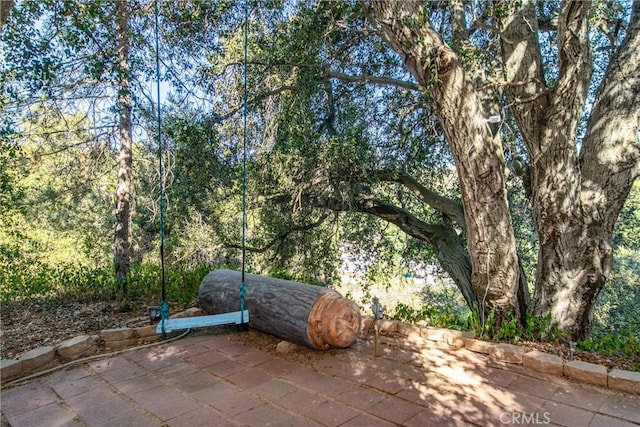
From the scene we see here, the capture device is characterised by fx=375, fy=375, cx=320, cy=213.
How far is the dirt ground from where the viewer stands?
116 inches

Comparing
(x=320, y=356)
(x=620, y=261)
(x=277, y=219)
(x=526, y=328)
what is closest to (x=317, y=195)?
(x=277, y=219)

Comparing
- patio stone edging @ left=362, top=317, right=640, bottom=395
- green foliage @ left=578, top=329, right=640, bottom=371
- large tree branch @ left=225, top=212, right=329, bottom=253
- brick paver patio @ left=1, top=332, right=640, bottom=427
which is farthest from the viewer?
large tree branch @ left=225, top=212, right=329, bottom=253

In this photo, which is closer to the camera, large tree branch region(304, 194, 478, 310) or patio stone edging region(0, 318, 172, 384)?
patio stone edging region(0, 318, 172, 384)

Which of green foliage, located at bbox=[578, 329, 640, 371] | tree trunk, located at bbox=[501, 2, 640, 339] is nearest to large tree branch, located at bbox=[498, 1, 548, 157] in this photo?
tree trunk, located at bbox=[501, 2, 640, 339]

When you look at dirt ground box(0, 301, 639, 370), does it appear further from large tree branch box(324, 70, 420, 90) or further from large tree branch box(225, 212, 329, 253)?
large tree branch box(324, 70, 420, 90)

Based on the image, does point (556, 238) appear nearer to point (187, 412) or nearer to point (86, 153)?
point (187, 412)

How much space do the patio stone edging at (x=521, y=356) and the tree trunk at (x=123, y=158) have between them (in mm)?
2902

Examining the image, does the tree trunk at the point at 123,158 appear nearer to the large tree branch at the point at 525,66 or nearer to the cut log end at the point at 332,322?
the cut log end at the point at 332,322

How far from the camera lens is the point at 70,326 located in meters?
3.54

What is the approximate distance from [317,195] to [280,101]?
133 cm

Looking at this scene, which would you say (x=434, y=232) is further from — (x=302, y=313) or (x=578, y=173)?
(x=302, y=313)

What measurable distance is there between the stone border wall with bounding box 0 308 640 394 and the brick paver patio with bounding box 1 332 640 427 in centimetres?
8

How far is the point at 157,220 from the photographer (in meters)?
5.42

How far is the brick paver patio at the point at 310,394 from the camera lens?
206cm
